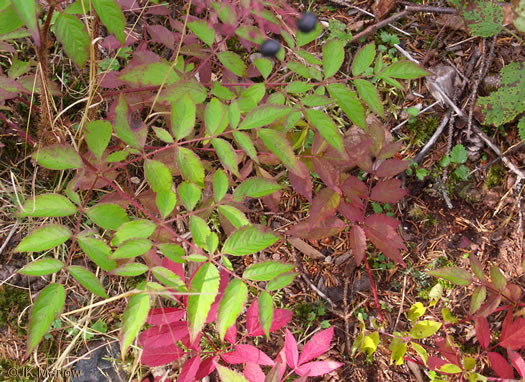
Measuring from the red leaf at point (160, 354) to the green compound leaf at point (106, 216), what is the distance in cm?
52

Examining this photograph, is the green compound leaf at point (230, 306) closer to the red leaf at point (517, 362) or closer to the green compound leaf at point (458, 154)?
the red leaf at point (517, 362)

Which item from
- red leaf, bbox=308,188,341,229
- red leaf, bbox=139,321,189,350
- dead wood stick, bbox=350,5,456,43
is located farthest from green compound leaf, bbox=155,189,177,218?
dead wood stick, bbox=350,5,456,43

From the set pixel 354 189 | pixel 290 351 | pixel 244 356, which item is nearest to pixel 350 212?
pixel 354 189

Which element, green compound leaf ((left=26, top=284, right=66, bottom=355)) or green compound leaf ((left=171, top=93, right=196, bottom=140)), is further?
green compound leaf ((left=171, top=93, right=196, bottom=140))

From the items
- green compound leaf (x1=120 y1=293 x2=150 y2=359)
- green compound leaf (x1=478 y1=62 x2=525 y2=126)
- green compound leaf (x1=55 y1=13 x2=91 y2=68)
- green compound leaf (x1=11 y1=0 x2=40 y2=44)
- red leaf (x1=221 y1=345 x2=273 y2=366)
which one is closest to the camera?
green compound leaf (x1=11 y1=0 x2=40 y2=44)

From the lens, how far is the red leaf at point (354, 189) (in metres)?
1.72

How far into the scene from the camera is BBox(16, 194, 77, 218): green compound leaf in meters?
1.29

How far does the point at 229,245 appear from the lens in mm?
1271

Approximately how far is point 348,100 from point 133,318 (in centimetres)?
94

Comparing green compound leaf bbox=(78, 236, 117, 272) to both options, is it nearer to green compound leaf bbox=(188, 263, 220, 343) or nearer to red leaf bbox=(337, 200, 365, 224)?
green compound leaf bbox=(188, 263, 220, 343)

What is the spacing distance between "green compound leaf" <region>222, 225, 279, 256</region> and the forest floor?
789mm

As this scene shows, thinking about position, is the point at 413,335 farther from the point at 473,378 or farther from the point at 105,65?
the point at 105,65

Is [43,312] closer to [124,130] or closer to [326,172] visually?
[124,130]

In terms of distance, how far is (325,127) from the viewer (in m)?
1.38
